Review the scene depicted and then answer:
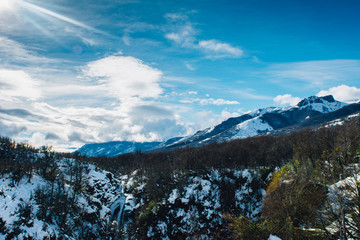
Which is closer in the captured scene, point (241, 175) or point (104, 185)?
point (241, 175)

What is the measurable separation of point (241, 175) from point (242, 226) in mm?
77241

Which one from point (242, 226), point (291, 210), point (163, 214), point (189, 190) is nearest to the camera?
point (242, 226)

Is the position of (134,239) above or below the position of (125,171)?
below

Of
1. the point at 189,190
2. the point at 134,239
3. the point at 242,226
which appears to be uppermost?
the point at 242,226

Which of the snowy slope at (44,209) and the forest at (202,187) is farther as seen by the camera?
the snowy slope at (44,209)

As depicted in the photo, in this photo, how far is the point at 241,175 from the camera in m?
89.6

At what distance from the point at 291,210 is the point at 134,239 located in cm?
6099

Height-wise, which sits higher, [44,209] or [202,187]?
[44,209]

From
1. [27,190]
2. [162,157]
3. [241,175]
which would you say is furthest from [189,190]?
[162,157]

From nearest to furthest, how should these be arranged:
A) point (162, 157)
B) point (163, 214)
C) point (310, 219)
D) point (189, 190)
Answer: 1. point (310, 219)
2. point (163, 214)
3. point (189, 190)
4. point (162, 157)

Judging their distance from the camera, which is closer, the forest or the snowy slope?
the forest

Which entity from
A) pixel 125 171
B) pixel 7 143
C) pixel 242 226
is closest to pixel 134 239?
pixel 242 226

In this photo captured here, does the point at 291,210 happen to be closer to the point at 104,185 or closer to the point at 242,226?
the point at 242,226

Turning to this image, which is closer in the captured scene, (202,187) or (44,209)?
(44,209)
